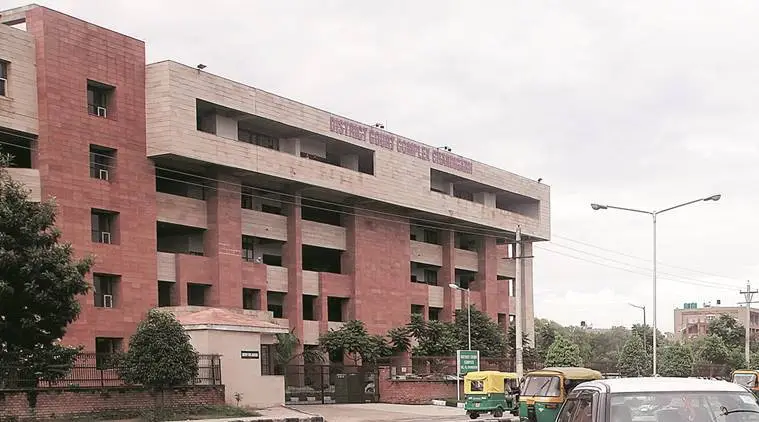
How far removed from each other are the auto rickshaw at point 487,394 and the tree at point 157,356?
460 inches

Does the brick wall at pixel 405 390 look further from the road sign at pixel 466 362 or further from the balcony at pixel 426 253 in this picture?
the balcony at pixel 426 253

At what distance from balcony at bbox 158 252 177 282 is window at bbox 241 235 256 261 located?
6.42m

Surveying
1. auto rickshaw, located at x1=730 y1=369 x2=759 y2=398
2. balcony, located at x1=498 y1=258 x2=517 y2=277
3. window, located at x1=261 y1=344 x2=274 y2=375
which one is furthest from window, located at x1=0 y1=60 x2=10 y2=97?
balcony, located at x1=498 y1=258 x2=517 y2=277

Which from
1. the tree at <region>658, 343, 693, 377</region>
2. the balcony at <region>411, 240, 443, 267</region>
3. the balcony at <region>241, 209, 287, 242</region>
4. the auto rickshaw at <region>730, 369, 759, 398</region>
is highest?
the balcony at <region>241, 209, 287, 242</region>

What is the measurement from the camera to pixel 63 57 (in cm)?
4194

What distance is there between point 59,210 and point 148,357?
35.6 feet

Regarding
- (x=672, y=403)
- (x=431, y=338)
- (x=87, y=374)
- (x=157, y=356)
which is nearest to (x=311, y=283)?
(x=431, y=338)

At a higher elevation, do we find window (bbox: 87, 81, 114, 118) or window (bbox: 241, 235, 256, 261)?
window (bbox: 87, 81, 114, 118)

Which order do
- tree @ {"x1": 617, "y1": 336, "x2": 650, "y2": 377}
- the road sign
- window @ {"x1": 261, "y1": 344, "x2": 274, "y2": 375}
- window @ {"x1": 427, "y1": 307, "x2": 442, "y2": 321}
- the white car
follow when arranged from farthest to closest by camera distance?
tree @ {"x1": 617, "y1": 336, "x2": 650, "y2": 377} < window @ {"x1": 427, "y1": 307, "x2": 442, "y2": 321} < the road sign < window @ {"x1": 261, "y1": 344, "x2": 274, "y2": 375} < the white car

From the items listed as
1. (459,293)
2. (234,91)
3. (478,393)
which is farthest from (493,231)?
(478,393)

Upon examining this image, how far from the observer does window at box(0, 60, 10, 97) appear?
40.0m

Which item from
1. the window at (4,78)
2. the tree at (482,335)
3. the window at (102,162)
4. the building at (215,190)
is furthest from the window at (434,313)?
the window at (4,78)

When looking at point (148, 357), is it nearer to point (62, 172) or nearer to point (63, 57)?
point (62, 172)

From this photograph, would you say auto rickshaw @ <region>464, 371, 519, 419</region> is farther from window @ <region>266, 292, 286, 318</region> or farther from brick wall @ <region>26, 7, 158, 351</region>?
window @ <region>266, 292, 286, 318</region>
